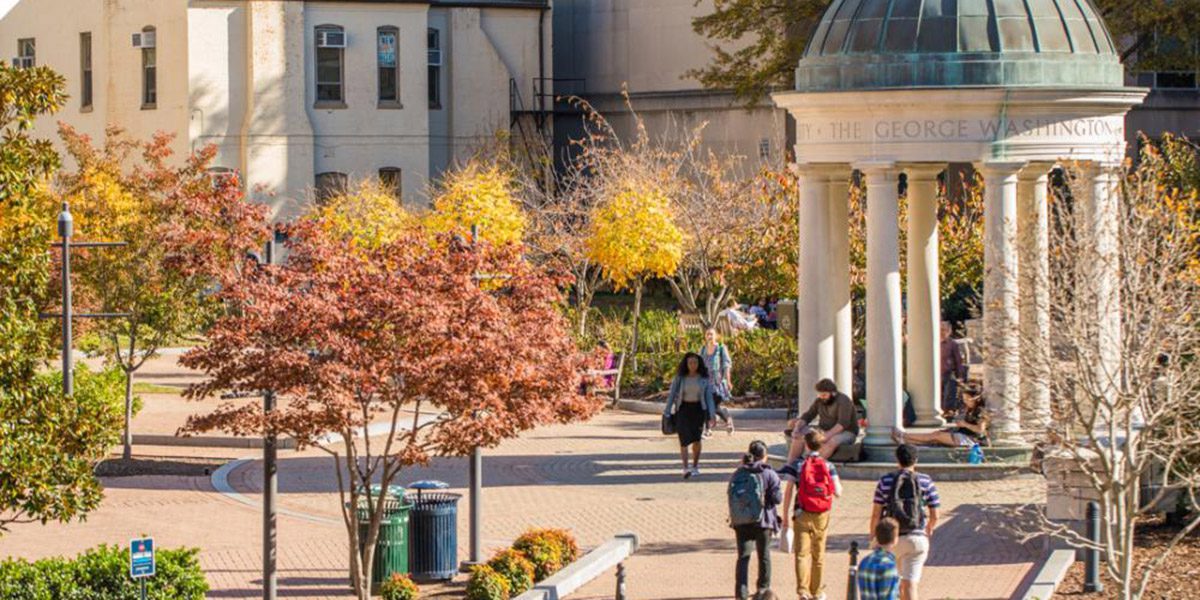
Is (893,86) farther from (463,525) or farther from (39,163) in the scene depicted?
(39,163)

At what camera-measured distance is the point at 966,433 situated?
26688 millimetres

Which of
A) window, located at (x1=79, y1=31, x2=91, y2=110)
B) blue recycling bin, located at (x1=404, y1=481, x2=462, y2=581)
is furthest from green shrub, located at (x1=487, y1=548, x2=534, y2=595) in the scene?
window, located at (x1=79, y1=31, x2=91, y2=110)

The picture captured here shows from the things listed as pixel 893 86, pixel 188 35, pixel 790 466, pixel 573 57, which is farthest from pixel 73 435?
pixel 573 57

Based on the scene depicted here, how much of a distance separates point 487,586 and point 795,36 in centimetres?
3240

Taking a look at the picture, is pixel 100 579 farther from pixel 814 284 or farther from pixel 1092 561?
pixel 814 284

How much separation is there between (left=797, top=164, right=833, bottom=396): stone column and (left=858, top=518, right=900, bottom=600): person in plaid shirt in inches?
418

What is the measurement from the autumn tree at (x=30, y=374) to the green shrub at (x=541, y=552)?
14.7ft

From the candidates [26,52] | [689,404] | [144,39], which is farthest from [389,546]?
[26,52]

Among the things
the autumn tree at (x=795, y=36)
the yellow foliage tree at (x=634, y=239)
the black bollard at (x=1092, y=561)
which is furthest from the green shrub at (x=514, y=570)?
the autumn tree at (x=795, y=36)

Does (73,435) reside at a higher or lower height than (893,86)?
lower

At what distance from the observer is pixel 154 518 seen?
25.2 m

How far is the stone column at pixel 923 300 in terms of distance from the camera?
1104 inches

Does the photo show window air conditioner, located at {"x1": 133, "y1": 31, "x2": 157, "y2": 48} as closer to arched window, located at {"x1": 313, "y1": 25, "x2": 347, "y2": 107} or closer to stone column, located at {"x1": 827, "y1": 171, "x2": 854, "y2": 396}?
arched window, located at {"x1": 313, "y1": 25, "x2": 347, "y2": 107}

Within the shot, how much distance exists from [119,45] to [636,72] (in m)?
13.8
